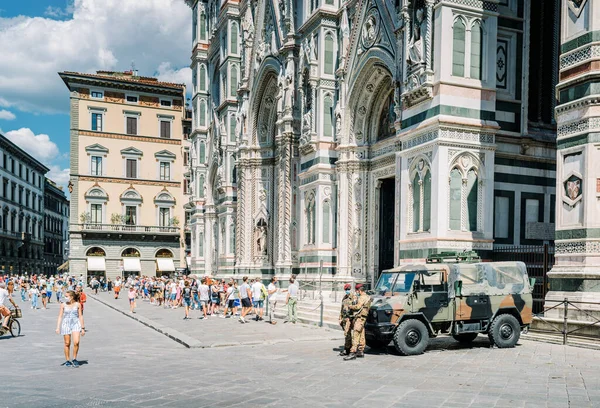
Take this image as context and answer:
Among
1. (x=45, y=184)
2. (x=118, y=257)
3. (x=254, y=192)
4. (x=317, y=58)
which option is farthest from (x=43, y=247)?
(x=317, y=58)

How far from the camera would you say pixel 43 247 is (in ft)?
319

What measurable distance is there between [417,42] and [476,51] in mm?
1841

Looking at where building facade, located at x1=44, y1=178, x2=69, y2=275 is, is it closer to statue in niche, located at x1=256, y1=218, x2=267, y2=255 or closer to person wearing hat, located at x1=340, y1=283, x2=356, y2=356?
statue in niche, located at x1=256, y1=218, x2=267, y2=255

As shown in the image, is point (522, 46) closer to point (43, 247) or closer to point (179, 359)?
point (179, 359)

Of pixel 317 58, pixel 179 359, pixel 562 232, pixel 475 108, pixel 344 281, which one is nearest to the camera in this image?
pixel 179 359

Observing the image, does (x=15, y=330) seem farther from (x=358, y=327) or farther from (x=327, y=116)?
(x=327, y=116)

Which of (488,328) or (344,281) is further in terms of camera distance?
(344,281)

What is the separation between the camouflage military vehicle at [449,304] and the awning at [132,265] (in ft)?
173

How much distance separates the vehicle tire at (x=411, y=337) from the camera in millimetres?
13609

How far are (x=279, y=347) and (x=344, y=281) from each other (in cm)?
1041

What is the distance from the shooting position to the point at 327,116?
2736 centimetres

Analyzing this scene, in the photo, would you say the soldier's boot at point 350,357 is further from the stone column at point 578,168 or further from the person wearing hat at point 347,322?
the stone column at point 578,168

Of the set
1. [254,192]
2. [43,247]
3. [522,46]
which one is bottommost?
[43,247]

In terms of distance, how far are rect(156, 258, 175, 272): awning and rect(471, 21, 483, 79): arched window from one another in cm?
5107
